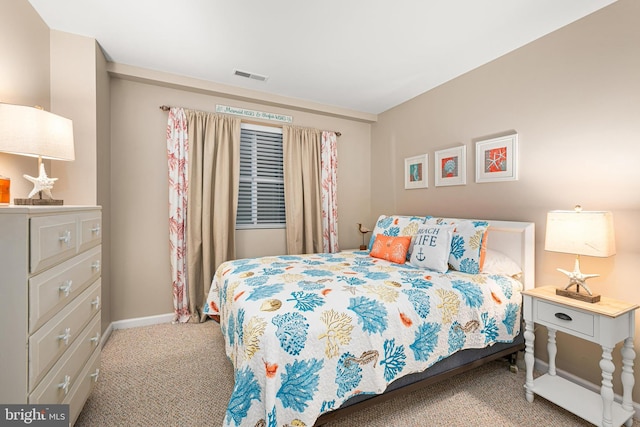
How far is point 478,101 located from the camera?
2688mm

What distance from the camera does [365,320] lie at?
144 centimetres

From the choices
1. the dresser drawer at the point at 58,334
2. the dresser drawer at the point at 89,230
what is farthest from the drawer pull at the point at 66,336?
the dresser drawer at the point at 89,230

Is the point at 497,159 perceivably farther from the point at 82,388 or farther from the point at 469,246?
the point at 82,388

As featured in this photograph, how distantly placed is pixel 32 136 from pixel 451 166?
10.8 feet

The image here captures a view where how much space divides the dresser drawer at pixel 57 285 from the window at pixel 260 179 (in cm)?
189

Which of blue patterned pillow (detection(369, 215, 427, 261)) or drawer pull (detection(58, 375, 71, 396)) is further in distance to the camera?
blue patterned pillow (detection(369, 215, 427, 261))

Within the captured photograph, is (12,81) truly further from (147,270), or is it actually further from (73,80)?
(147,270)

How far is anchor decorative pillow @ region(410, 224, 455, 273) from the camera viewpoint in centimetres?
226

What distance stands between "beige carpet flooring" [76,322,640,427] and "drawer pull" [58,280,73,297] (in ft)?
2.92

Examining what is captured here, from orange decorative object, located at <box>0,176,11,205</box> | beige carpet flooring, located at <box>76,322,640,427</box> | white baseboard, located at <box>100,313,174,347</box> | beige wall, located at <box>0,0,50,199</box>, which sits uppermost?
beige wall, located at <box>0,0,50,199</box>

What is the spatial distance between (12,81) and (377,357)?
2.76m

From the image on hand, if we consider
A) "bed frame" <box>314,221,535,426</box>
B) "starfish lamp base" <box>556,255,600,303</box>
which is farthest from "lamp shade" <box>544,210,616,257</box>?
"bed frame" <box>314,221,535,426</box>

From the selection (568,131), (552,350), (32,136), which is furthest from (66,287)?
(568,131)

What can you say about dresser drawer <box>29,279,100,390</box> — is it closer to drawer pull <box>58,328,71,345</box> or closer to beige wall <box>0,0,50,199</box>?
drawer pull <box>58,328,71,345</box>
